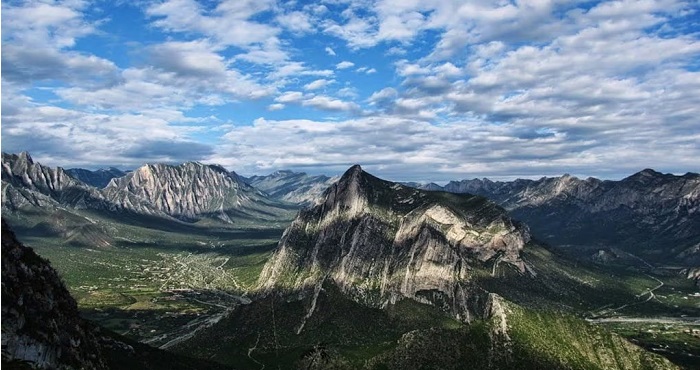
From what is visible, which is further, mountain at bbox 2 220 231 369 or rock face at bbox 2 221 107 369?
rock face at bbox 2 221 107 369

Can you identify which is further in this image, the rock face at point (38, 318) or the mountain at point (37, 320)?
the rock face at point (38, 318)

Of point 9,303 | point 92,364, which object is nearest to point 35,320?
point 9,303

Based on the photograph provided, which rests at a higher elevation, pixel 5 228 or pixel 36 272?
pixel 5 228

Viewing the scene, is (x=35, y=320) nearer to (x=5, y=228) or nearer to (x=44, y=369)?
(x=44, y=369)

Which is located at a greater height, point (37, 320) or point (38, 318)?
point (38, 318)

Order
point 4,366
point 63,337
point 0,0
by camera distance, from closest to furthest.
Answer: point 0,0 < point 4,366 < point 63,337
